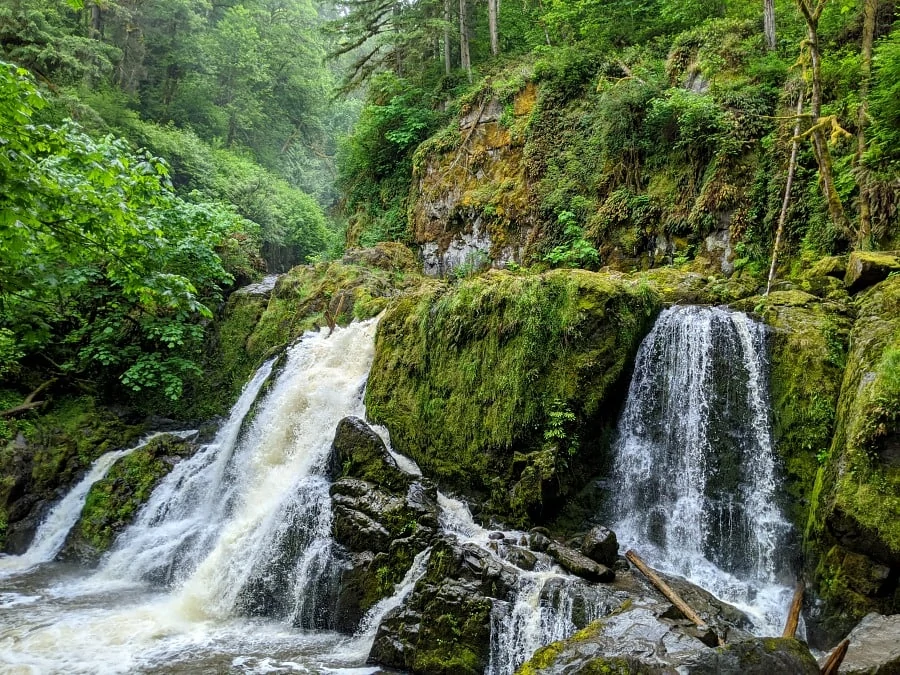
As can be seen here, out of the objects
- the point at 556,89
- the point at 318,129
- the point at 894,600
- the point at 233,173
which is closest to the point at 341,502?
the point at 894,600

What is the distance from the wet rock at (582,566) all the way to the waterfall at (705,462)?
1.08 meters

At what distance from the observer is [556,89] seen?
15586mm

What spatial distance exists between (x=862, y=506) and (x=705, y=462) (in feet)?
6.86

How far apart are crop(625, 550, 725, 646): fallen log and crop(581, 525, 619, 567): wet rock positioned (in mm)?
246

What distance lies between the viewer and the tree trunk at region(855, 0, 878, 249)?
27.5 ft

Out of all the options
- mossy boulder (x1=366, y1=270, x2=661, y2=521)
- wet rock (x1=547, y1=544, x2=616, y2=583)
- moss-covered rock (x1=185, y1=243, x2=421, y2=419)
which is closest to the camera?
wet rock (x1=547, y1=544, x2=616, y2=583)

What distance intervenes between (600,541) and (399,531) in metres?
2.55

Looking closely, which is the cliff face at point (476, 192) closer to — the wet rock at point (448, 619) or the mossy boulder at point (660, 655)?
the wet rock at point (448, 619)

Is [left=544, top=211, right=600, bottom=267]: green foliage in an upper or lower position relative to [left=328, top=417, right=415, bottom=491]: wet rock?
upper

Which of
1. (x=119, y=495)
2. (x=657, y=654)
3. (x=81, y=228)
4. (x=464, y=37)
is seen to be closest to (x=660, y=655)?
(x=657, y=654)

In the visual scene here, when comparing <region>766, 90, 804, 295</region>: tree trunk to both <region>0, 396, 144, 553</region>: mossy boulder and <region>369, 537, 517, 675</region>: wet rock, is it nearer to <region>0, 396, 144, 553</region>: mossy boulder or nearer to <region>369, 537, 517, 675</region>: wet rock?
<region>369, 537, 517, 675</region>: wet rock

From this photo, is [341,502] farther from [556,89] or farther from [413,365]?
[556,89]

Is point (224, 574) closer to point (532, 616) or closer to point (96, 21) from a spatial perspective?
point (532, 616)

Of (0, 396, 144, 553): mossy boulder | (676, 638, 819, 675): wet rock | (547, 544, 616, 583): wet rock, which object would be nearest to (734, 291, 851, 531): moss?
(547, 544, 616, 583): wet rock
